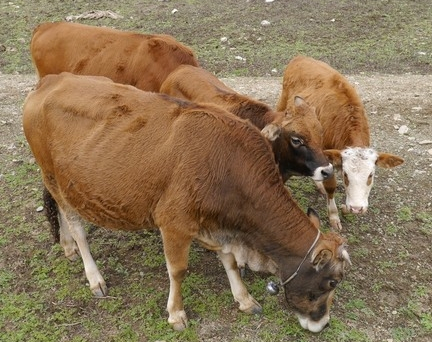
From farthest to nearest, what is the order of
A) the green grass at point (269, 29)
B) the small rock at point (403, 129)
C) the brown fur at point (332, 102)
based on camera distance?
1. the green grass at point (269, 29)
2. the small rock at point (403, 129)
3. the brown fur at point (332, 102)

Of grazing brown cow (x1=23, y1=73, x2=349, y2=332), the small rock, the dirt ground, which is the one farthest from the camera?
the small rock

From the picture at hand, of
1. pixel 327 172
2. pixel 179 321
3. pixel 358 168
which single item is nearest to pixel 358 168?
pixel 358 168

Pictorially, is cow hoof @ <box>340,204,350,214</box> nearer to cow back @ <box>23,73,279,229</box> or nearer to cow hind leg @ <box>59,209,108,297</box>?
cow back @ <box>23,73,279,229</box>

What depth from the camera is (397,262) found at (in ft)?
17.7

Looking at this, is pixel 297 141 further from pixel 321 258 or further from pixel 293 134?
pixel 321 258

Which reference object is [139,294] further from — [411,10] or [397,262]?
[411,10]

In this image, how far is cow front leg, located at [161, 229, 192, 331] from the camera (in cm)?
430

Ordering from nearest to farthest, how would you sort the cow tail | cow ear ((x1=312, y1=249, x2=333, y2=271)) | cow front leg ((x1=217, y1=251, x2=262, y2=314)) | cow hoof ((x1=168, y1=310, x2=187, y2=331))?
cow ear ((x1=312, y1=249, x2=333, y2=271)) < cow hoof ((x1=168, y1=310, x2=187, y2=331)) < cow front leg ((x1=217, y1=251, x2=262, y2=314)) < the cow tail

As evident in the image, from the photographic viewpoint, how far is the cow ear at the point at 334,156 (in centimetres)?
560

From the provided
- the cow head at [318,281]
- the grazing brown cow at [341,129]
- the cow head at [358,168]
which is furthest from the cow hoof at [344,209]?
the cow head at [318,281]

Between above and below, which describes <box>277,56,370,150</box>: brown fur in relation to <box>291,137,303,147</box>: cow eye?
below

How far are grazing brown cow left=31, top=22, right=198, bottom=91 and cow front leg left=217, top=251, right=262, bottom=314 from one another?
3016 millimetres

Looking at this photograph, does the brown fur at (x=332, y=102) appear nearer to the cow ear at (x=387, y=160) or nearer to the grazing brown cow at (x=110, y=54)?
the cow ear at (x=387, y=160)

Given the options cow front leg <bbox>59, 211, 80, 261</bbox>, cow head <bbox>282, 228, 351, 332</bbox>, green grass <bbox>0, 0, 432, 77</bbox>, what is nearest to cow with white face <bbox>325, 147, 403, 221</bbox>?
cow head <bbox>282, 228, 351, 332</bbox>
